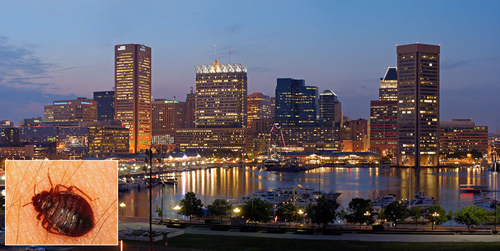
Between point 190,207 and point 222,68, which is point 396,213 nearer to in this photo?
point 190,207

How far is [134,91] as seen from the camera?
17625 centimetres

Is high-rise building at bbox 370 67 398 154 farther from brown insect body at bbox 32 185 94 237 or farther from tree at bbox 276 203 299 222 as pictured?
brown insect body at bbox 32 185 94 237

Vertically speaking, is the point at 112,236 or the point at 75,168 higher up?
the point at 75,168

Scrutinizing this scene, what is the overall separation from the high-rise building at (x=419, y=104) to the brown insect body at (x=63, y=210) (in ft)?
373

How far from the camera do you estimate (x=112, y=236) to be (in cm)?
2002

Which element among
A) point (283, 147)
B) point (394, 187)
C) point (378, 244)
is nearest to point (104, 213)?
point (378, 244)

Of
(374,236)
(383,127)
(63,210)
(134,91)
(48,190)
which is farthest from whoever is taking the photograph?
(383,127)

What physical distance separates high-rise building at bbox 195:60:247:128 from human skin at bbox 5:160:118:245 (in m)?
148

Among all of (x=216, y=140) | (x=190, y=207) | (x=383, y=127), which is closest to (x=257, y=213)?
(x=190, y=207)

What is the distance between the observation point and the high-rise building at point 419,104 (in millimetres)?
126875

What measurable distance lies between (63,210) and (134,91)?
160 metres

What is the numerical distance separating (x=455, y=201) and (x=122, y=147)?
387 feet

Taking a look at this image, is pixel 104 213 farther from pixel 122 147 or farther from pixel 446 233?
pixel 122 147

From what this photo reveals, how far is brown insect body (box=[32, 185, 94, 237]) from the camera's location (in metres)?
19.8
